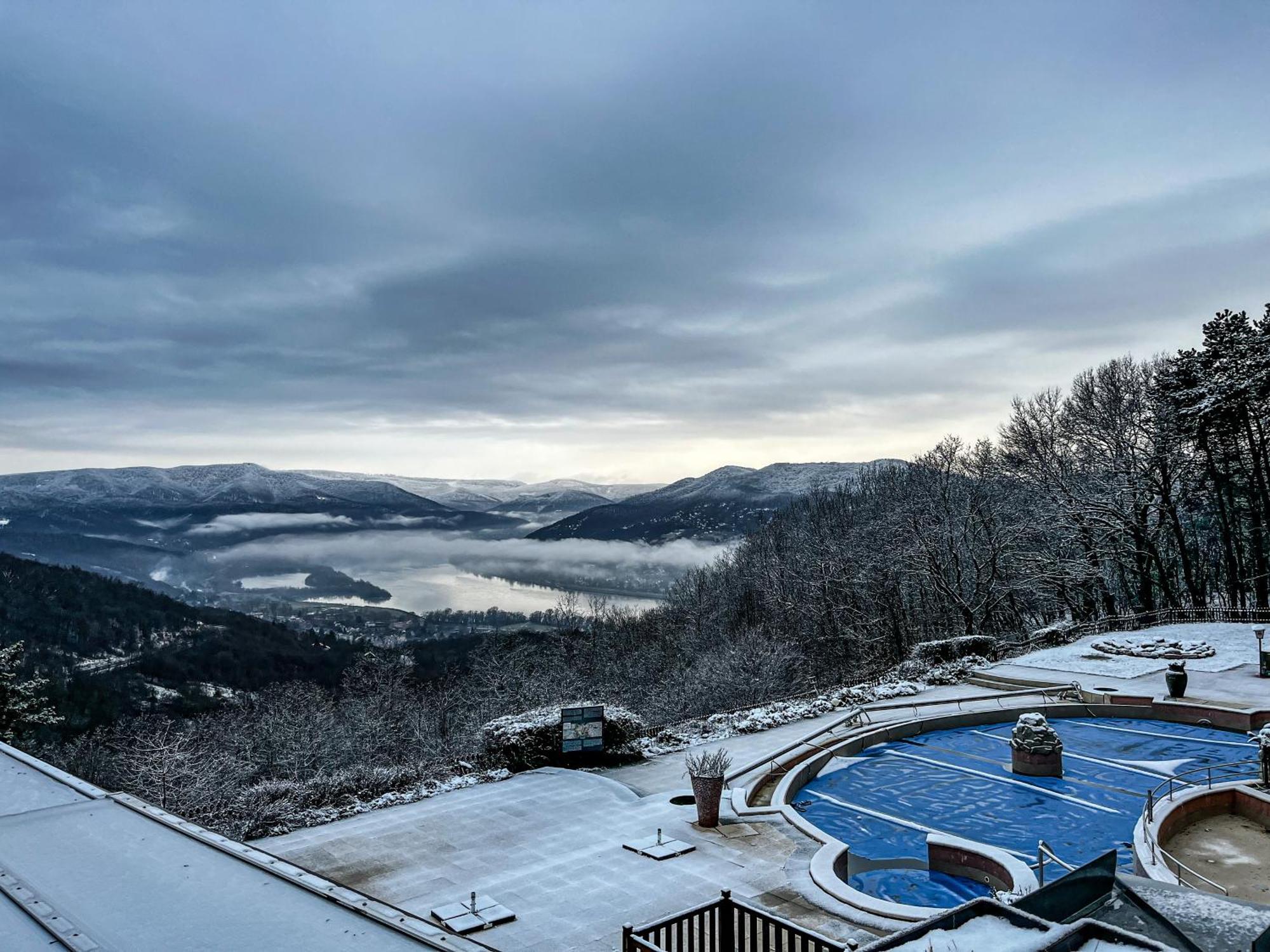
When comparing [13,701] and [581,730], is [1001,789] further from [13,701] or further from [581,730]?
[13,701]

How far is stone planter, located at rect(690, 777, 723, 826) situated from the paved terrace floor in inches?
10.8

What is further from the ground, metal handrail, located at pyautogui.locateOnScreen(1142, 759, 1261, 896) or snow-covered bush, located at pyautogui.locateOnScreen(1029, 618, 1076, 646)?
metal handrail, located at pyautogui.locateOnScreen(1142, 759, 1261, 896)

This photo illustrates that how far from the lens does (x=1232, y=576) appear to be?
3888 cm

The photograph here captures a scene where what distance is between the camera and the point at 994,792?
17.4 meters

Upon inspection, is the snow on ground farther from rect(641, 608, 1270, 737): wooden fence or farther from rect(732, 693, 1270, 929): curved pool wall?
rect(732, 693, 1270, 929): curved pool wall

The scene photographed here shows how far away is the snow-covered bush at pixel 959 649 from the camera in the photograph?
113ft

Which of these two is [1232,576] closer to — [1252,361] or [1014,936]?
[1252,361]

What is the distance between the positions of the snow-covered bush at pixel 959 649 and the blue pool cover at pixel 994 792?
37.2 ft

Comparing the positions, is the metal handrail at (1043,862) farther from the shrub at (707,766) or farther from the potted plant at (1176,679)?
the potted plant at (1176,679)

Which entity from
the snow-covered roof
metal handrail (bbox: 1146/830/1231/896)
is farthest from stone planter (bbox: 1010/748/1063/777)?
the snow-covered roof

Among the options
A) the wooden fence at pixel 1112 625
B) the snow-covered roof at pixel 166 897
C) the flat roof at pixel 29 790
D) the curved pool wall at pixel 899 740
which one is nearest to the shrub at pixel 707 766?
the curved pool wall at pixel 899 740

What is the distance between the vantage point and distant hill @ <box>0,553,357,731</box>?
107 metres

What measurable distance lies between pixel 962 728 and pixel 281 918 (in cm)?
2086

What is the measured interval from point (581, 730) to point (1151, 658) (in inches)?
891
